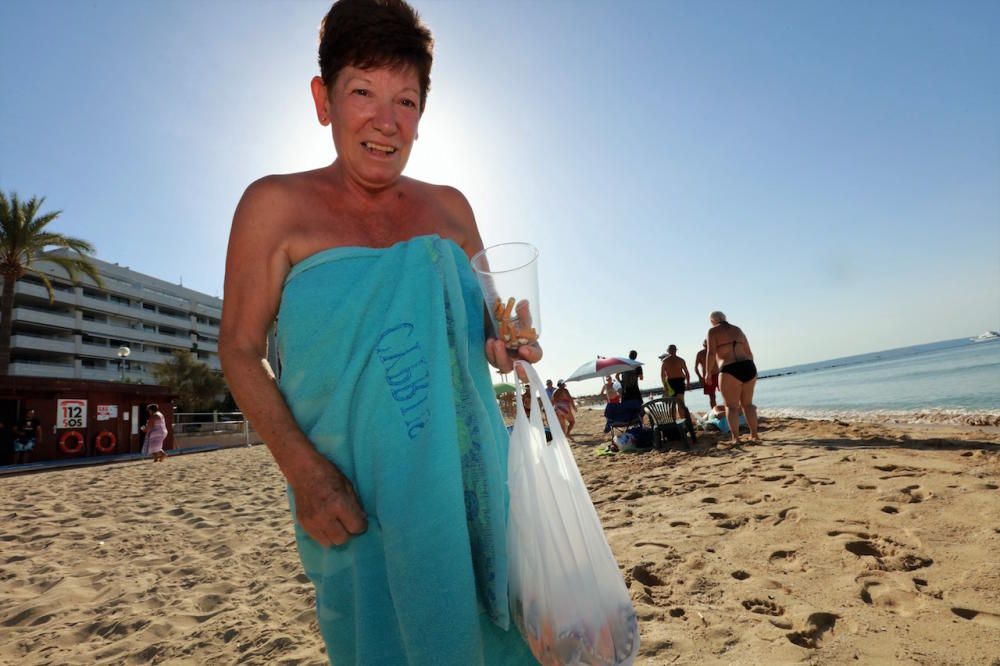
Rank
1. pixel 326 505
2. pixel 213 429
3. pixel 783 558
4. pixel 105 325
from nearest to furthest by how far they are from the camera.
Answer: pixel 326 505, pixel 783 558, pixel 213 429, pixel 105 325

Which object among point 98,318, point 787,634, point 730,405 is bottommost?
point 787,634

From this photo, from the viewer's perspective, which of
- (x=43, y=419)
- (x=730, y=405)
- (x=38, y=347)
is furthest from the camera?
(x=38, y=347)

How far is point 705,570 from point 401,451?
2619 mm

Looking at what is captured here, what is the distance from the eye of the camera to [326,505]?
97 cm

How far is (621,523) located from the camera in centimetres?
414

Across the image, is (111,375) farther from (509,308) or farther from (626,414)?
(509,308)

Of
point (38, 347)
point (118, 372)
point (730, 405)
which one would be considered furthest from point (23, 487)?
point (118, 372)

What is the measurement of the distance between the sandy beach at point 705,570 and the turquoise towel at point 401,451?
1.55 metres

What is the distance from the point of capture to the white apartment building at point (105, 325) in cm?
4194

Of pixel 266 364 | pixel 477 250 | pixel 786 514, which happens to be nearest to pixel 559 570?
pixel 266 364

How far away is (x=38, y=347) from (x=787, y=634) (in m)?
55.5

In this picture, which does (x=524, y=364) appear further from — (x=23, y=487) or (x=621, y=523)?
(x=23, y=487)

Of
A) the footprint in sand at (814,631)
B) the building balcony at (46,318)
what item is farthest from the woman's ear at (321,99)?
the building balcony at (46,318)

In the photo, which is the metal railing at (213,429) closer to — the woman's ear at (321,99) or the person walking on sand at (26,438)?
the person walking on sand at (26,438)
